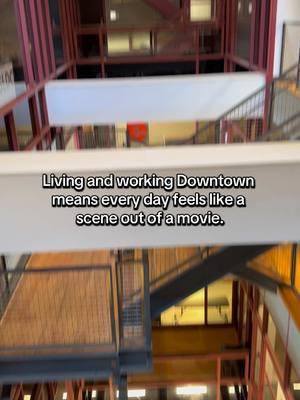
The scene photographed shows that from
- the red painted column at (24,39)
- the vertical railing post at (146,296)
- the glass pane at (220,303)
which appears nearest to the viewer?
the vertical railing post at (146,296)

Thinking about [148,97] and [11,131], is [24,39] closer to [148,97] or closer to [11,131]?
[11,131]

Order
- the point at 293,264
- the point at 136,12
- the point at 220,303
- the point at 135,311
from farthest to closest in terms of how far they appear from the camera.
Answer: the point at 136,12 → the point at 220,303 → the point at 293,264 → the point at 135,311

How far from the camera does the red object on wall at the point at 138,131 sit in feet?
44.7

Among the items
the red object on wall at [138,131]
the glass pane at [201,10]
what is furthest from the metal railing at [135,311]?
the glass pane at [201,10]

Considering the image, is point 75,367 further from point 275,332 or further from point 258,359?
point 258,359

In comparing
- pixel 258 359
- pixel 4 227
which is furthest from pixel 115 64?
pixel 4 227

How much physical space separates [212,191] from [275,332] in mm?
5061

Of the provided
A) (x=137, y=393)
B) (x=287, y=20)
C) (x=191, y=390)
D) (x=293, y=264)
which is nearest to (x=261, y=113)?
(x=287, y=20)

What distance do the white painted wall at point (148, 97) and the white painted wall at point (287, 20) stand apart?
57cm

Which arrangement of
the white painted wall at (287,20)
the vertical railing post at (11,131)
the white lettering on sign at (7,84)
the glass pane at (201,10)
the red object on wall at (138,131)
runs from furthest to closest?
the red object on wall at (138,131) → the glass pane at (201,10) → the white painted wall at (287,20) → the vertical railing post at (11,131) → the white lettering on sign at (7,84)

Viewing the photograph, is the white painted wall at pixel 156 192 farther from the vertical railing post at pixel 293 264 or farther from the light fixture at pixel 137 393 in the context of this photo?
the light fixture at pixel 137 393

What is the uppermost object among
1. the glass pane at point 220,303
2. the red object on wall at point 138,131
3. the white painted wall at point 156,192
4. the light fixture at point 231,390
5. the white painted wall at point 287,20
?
the white painted wall at point 287,20

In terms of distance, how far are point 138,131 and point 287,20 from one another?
6.29m

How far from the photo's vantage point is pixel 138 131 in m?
14.0
